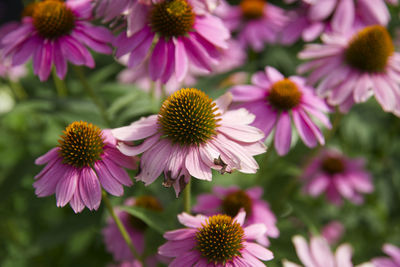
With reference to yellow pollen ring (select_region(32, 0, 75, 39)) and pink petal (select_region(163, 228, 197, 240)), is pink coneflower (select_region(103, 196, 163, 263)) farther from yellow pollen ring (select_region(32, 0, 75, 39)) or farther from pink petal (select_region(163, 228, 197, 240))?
yellow pollen ring (select_region(32, 0, 75, 39))

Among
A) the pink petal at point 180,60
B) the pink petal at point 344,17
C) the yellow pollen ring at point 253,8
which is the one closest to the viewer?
the pink petal at point 180,60

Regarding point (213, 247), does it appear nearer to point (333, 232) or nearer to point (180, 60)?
point (180, 60)

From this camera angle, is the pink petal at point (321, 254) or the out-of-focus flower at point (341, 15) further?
the out-of-focus flower at point (341, 15)

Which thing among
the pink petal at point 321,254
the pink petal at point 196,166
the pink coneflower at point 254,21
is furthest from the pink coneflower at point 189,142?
the pink coneflower at point 254,21

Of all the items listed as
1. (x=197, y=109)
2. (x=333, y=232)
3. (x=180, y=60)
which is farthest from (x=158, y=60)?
(x=333, y=232)

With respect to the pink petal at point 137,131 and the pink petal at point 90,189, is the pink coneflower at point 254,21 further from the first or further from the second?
the pink petal at point 90,189

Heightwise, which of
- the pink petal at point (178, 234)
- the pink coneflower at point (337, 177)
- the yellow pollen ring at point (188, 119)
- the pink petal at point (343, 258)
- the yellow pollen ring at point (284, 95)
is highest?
the yellow pollen ring at point (188, 119)

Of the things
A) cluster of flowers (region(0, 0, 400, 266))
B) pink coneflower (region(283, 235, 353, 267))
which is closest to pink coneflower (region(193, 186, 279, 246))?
cluster of flowers (region(0, 0, 400, 266))
